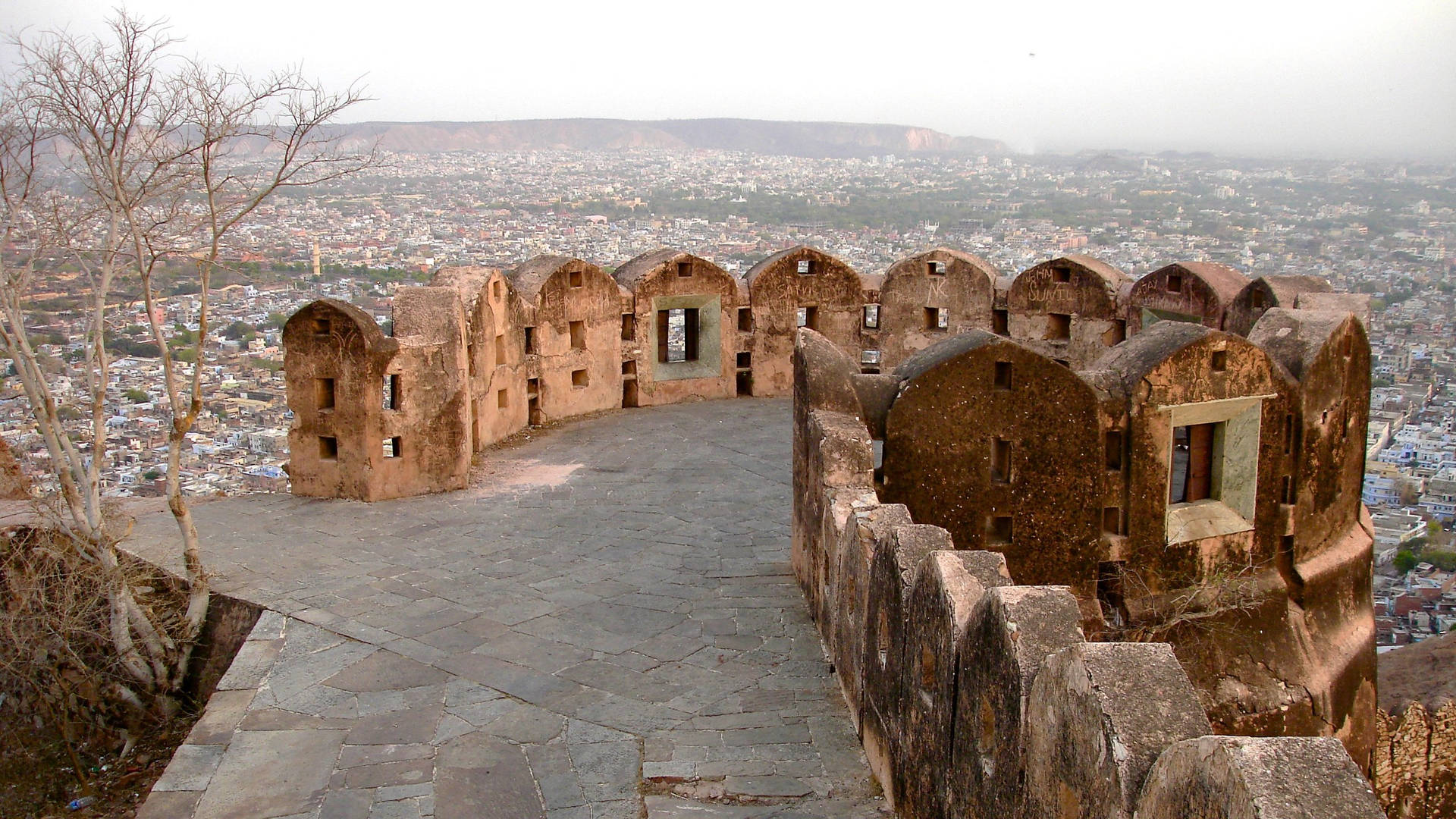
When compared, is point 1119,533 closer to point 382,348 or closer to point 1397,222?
point 382,348

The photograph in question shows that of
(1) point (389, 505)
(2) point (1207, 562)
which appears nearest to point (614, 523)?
(1) point (389, 505)

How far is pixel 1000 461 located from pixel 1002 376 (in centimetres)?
62

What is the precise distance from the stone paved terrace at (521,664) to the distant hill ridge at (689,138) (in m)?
30.7

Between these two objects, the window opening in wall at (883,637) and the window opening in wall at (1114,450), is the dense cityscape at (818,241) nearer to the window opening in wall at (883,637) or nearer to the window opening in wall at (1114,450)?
the window opening in wall at (883,637)

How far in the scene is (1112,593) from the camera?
8.57 metres

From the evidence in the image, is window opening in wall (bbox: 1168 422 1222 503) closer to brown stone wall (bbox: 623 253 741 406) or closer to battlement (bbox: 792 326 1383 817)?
battlement (bbox: 792 326 1383 817)

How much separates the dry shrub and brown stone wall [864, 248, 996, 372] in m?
8.45

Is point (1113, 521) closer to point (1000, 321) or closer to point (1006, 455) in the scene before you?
point (1006, 455)

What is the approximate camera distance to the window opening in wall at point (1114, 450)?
27.4ft

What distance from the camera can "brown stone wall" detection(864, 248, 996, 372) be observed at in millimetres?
13609

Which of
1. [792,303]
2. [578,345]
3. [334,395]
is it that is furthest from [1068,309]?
[334,395]

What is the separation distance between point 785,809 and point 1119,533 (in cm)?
406

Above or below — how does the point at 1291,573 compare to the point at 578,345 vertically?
below

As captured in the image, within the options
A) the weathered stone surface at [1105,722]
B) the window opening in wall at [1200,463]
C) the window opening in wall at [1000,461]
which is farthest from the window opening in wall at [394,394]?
the weathered stone surface at [1105,722]
